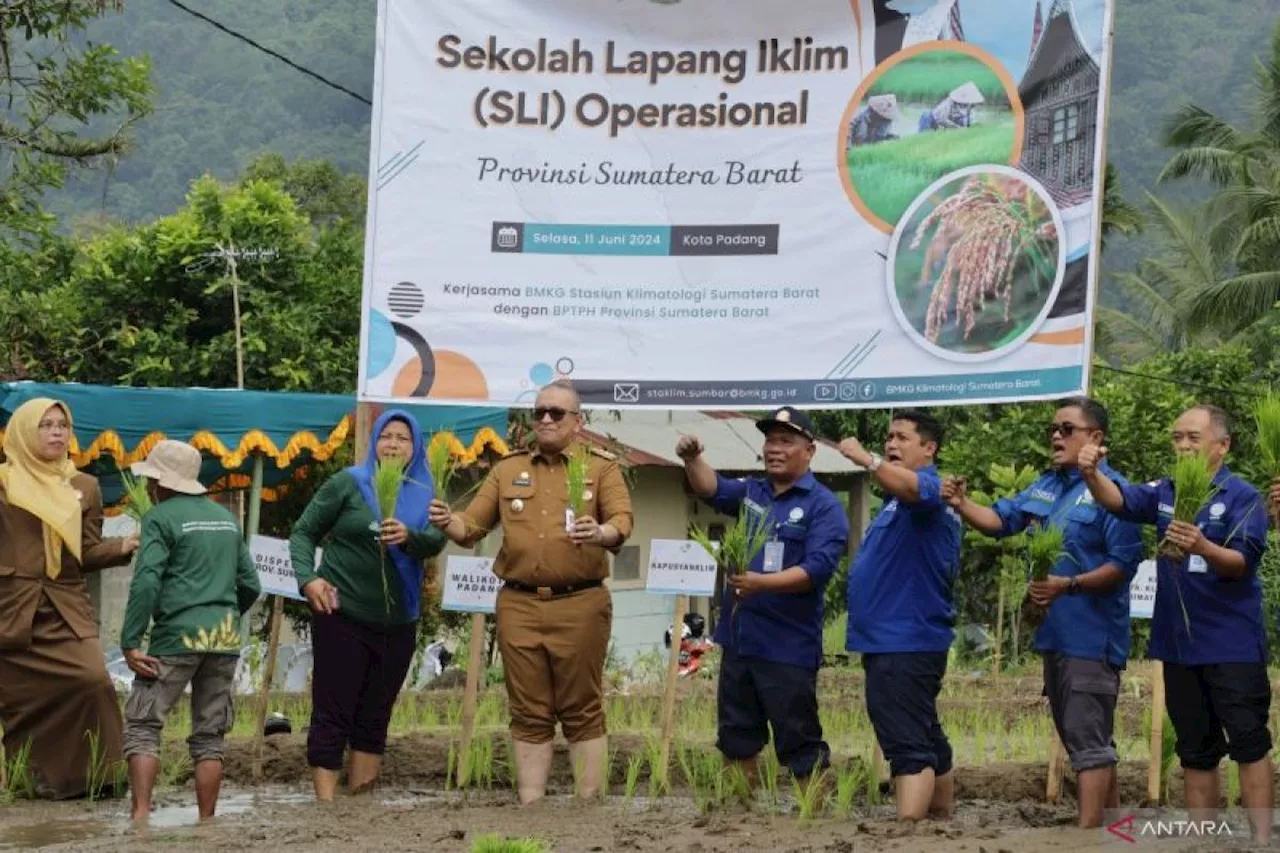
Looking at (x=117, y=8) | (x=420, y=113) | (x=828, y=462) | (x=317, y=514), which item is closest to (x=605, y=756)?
(x=317, y=514)

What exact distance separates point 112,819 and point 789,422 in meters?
3.55

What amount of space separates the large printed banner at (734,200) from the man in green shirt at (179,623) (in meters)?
1.70

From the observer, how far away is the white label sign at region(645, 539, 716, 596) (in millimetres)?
9523

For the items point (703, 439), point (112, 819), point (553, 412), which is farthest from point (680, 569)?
point (703, 439)

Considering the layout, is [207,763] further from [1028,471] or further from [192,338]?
[192,338]

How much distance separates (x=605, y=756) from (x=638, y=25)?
3.79 m

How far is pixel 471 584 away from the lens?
994 centimetres

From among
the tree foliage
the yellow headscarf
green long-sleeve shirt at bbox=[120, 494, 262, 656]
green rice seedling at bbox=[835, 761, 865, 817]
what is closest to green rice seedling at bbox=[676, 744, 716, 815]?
green rice seedling at bbox=[835, 761, 865, 817]

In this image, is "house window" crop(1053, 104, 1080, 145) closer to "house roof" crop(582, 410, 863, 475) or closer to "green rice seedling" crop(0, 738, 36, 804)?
"green rice seedling" crop(0, 738, 36, 804)

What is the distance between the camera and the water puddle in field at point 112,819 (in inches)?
328

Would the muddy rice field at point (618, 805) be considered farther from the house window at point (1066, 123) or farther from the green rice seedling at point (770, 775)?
the house window at point (1066, 123)

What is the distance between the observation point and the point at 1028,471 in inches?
378

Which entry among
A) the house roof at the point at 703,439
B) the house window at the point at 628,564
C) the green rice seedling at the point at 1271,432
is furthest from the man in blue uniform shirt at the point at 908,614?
the house window at the point at 628,564

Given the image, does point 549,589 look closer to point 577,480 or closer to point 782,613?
point 577,480
